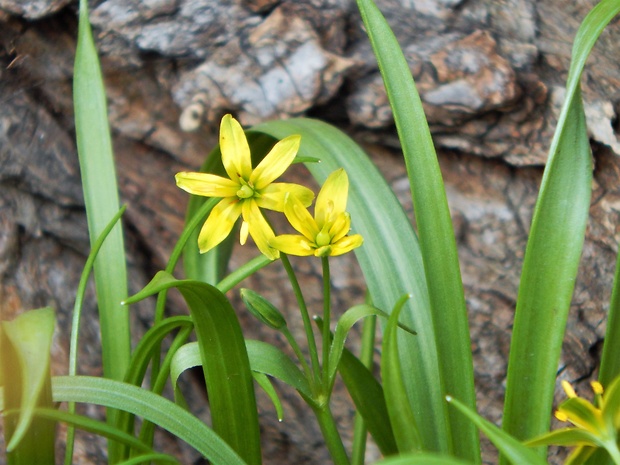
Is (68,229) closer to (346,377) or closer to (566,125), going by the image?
(346,377)

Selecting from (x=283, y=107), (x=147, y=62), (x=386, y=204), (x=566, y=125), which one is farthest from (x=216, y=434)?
(x=147, y=62)

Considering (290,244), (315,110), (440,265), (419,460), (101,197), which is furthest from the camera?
(315,110)

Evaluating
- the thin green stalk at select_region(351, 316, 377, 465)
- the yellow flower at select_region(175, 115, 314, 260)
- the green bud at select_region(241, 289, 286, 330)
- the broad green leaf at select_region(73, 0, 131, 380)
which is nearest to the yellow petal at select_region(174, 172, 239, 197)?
the yellow flower at select_region(175, 115, 314, 260)

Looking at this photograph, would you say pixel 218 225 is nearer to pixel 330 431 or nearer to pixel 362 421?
pixel 330 431

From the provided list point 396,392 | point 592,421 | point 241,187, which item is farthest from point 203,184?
point 592,421

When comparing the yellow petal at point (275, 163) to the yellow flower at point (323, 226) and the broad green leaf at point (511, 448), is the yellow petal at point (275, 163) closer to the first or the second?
the yellow flower at point (323, 226)

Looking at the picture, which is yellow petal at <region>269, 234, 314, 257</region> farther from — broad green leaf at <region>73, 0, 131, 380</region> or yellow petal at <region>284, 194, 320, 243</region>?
broad green leaf at <region>73, 0, 131, 380</region>
